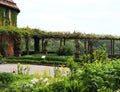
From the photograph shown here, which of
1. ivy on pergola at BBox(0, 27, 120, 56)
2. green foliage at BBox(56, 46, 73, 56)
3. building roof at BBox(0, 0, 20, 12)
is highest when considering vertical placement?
building roof at BBox(0, 0, 20, 12)

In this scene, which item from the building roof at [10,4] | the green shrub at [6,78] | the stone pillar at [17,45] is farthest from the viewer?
the stone pillar at [17,45]

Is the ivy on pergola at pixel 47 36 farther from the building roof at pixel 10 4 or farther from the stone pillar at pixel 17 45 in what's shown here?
the building roof at pixel 10 4

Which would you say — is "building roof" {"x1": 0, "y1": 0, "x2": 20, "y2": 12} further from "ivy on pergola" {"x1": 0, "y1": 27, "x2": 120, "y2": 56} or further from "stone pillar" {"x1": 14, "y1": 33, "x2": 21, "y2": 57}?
"stone pillar" {"x1": 14, "y1": 33, "x2": 21, "y2": 57}

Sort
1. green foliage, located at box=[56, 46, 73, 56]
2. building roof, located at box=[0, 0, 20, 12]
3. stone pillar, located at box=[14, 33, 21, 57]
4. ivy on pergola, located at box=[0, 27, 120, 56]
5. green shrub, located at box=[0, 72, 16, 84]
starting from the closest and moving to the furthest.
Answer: green shrub, located at box=[0, 72, 16, 84] → building roof, located at box=[0, 0, 20, 12] → stone pillar, located at box=[14, 33, 21, 57] → ivy on pergola, located at box=[0, 27, 120, 56] → green foliage, located at box=[56, 46, 73, 56]

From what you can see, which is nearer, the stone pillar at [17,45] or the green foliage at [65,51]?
the stone pillar at [17,45]

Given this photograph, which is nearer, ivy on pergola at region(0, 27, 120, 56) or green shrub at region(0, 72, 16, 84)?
green shrub at region(0, 72, 16, 84)

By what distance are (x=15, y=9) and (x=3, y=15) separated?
3902mm

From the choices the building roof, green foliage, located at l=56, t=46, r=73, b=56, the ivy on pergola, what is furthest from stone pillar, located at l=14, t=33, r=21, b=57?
green foliage, located at l=56, t=46, r=73, b=56

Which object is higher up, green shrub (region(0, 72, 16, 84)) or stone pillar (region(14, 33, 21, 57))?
stone pillar (region(14, 33, 21, 57))

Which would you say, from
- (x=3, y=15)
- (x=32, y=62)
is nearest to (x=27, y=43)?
(x=3, y=15)

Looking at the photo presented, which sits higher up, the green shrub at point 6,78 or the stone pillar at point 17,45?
the stone pillar at point 17,45

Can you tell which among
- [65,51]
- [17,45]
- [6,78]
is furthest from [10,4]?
[6,78]

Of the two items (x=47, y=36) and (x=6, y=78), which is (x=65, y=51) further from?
(x=6, y=78)

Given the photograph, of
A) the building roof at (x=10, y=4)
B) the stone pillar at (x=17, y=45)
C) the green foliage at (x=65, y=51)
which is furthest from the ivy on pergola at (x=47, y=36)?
the building roof at (x=10, y=4)
